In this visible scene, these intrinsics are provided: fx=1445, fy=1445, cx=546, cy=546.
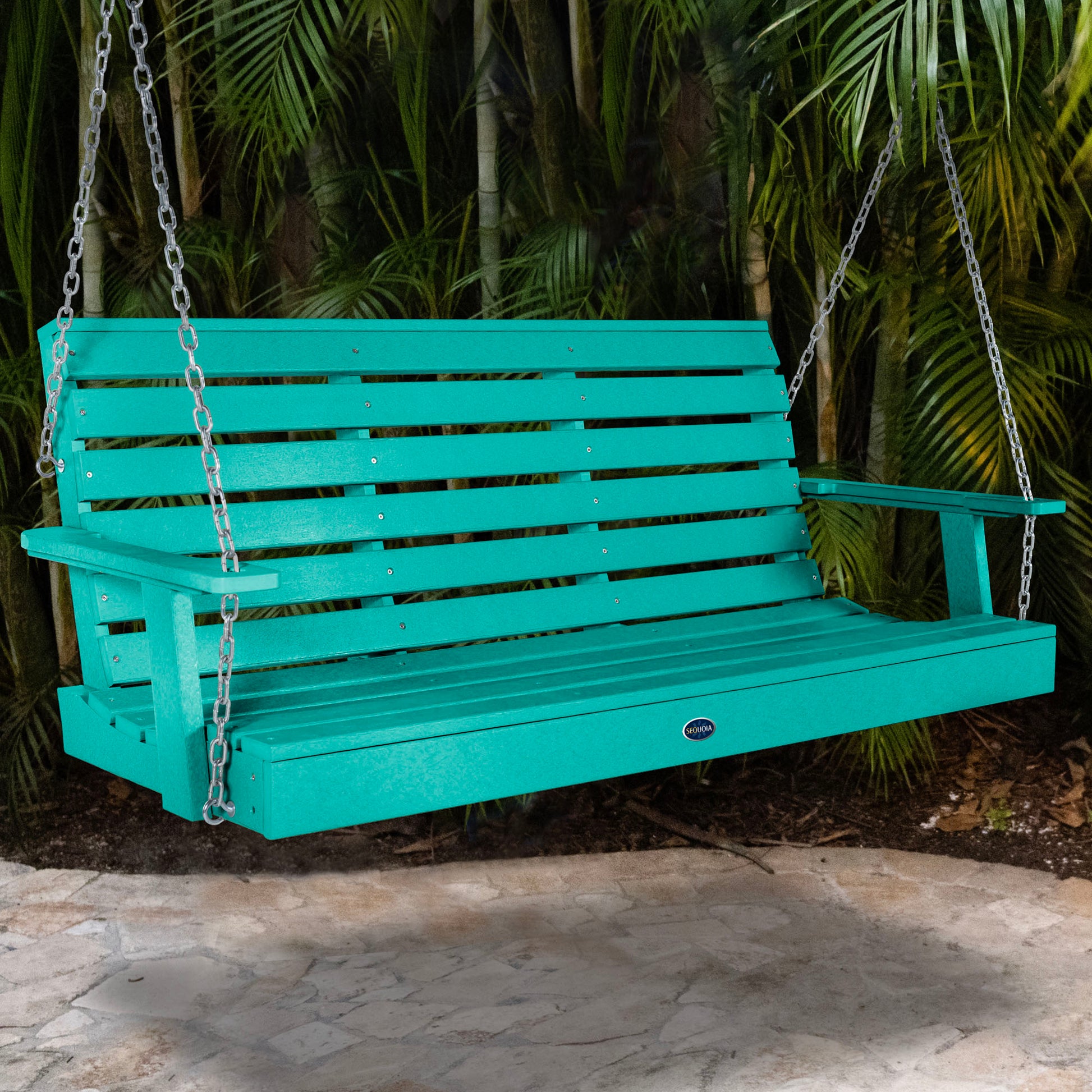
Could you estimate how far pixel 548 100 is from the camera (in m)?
3.58

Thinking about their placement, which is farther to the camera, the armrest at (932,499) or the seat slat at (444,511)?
the armrest at (932,499)

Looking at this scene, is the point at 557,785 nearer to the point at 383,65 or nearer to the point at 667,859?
the point at 667,859

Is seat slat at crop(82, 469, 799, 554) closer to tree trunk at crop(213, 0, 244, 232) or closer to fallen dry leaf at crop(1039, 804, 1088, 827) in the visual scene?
tree trunk at crop(213, 0, 244, 232)

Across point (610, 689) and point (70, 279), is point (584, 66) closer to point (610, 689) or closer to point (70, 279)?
point (70, 279)

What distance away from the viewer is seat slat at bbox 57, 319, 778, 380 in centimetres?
237

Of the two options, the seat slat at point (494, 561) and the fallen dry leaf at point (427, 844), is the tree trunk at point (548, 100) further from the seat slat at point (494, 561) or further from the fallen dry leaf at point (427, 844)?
the fallen dry leaf at point (427, 844)

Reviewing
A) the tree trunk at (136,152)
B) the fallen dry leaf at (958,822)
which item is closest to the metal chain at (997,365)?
the fallen dry leaf at (958,822)

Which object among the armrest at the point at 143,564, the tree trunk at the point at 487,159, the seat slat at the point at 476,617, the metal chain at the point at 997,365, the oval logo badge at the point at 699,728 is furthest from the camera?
the tree trunk at the point at 487,159

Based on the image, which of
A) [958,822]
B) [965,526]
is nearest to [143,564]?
[965,526]

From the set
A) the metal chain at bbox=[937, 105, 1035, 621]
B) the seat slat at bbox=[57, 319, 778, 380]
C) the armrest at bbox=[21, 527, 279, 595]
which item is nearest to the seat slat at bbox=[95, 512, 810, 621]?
the armrest at bbox=[21, 527, 279, 595]

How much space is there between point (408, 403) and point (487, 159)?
3.54 feet

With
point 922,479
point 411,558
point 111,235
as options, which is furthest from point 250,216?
point 922,479

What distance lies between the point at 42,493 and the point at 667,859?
71.0 inches

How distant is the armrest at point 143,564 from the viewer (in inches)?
69.2
